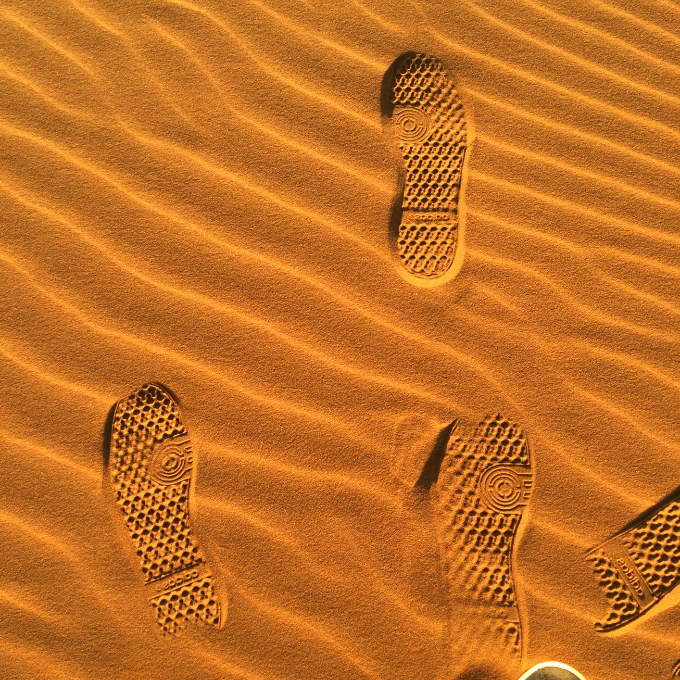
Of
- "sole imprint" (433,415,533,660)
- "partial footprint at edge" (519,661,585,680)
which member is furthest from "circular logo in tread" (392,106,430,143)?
"partial footprint at edge" (519,661,585,680)

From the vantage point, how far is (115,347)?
2359mm

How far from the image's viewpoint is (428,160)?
248 centimetres

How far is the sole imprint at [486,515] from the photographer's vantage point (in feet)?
7.41

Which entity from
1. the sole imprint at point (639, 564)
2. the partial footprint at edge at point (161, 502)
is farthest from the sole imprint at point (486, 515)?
the partial footprint at edge at point (161, 502)

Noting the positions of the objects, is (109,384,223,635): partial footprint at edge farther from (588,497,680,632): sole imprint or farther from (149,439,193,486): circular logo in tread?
(588,497,680,632): sole imprint

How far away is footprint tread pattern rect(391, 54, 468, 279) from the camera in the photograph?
2434 millimetres

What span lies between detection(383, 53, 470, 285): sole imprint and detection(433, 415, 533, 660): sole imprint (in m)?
0.77

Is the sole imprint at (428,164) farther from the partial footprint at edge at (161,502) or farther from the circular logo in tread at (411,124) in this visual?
the partial footprint at edge at (161,502)

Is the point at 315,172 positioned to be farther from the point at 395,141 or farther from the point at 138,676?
the point at 138,676

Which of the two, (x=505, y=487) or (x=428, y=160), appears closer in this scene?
(x=505, y=487)

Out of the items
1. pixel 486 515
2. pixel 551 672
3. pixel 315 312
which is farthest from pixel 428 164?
pixel 551 672

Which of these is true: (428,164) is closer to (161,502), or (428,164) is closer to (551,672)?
(161,502)

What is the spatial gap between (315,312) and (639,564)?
71.7 inches

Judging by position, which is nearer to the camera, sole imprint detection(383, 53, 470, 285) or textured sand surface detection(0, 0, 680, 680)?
textured sand surface detection(0, 0, 680, 680)
